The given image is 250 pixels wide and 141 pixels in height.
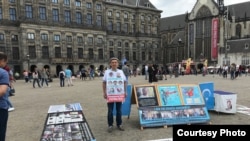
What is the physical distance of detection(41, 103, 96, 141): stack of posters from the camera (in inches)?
180

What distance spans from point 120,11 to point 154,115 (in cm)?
6167

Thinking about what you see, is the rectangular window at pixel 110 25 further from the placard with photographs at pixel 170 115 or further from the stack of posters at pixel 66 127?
the stack of posters at pixel 66 127

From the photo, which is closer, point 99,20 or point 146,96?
point 146,96

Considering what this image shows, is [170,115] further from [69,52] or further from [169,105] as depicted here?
[69,52]

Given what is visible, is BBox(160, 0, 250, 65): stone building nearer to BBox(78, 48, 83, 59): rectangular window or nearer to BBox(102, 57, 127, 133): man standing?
BBox(78, 48, 83, 59): rectangular window

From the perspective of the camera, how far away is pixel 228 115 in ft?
27.1

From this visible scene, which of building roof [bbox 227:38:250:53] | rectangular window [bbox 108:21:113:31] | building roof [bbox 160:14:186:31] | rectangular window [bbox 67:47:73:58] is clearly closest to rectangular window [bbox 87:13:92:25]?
rectangular window [bbox 108:21:113:31]

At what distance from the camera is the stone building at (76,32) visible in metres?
49.4

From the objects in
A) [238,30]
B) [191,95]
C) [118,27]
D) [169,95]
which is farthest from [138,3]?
[169,95]

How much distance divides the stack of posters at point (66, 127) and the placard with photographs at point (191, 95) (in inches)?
131

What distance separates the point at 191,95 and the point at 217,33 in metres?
68.9

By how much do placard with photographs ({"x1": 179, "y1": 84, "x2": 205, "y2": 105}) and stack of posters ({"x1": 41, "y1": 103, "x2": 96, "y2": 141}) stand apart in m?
3.32

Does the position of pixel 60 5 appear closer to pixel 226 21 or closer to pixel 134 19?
pixel 134 19

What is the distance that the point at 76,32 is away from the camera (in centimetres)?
5706
